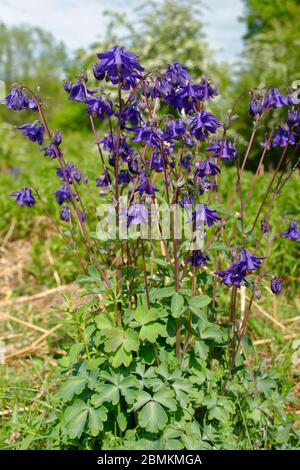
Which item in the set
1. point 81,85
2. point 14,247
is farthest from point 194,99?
point 14,247

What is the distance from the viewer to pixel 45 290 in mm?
3818

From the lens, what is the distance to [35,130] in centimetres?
191

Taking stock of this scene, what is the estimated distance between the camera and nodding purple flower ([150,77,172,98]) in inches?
70.6

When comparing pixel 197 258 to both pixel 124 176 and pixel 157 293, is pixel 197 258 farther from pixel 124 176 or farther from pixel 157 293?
pixel 124 176

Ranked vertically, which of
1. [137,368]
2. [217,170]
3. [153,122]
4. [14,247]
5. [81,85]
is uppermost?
[14,247]

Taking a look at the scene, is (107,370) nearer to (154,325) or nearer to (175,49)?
(154,325)

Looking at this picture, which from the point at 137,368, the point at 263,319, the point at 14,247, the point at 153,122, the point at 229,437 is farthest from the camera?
the point at 14,247

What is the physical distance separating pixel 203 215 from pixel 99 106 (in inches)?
20.8

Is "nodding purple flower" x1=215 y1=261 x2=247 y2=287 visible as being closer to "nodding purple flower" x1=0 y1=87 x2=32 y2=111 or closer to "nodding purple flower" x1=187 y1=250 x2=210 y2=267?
"nodding purple flower" x1=187 y1=250 x2=210 y2=267

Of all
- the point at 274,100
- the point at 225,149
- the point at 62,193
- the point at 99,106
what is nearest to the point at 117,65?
the point at 99,106

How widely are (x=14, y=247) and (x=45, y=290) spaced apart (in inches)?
29.5

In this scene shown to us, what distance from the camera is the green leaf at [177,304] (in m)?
1.77

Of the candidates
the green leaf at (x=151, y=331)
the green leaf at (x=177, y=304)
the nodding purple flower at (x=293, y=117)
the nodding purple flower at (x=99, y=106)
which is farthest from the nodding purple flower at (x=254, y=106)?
the green leaf at (x=151, y=331)
